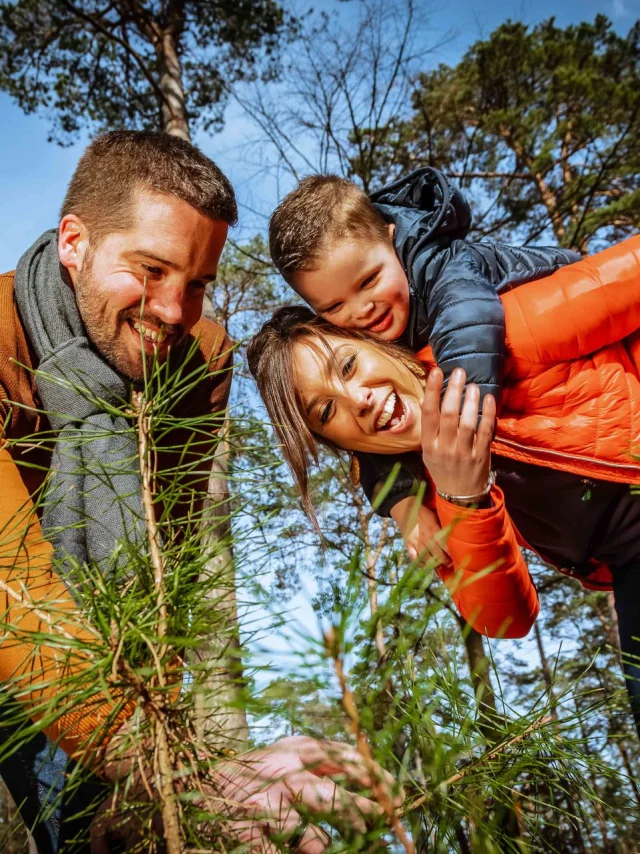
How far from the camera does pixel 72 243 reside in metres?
1.92

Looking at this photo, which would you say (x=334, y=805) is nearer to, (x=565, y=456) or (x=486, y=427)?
(x=486, y=427)

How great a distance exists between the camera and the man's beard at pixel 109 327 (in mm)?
1744

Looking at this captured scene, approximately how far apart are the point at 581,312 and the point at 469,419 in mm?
445

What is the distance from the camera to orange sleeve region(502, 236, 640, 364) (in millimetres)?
1558

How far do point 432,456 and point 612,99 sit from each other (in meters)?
9.52

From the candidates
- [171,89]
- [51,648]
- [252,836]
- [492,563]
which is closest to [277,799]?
[252,836]

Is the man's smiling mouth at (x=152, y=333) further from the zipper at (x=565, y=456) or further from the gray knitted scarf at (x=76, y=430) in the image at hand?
the zipper at (x=565, y=456)

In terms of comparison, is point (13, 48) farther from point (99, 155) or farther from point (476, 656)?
point (476, 656)

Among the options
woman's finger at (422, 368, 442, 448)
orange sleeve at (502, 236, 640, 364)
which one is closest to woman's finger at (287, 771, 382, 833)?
woman's finger at (422, 368, 442, 448)

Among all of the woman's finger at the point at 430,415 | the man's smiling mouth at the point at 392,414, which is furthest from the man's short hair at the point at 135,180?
the woman's finger at the point at 430,415

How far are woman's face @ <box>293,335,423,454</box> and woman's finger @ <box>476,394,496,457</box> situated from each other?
0.34m

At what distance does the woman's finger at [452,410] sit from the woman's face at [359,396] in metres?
0.27

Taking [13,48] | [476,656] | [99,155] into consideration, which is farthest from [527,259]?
[13,48]

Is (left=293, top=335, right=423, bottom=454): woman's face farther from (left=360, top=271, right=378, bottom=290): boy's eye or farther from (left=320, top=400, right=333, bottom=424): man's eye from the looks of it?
(left=360, top=271, right=378, bottom=290): boy's eye
